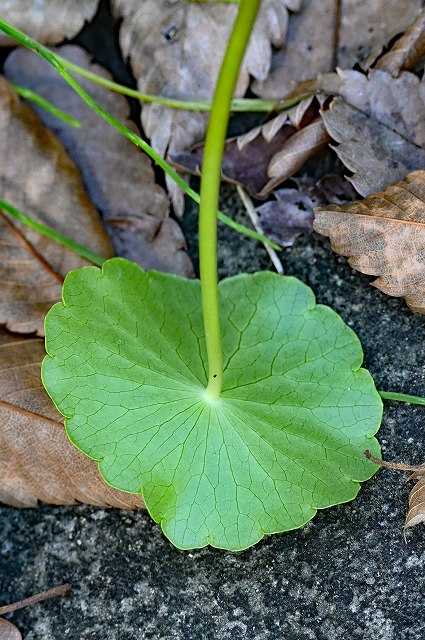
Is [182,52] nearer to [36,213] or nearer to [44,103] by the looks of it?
[44,103]

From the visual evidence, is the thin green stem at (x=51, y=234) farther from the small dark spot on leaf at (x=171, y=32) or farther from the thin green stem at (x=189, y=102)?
the small dark spot on leaf at (x=171, y=32)

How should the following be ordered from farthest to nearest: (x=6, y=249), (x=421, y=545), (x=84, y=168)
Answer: (x=84, y=168)
(x=6, y=249)
(x=421, y=545)

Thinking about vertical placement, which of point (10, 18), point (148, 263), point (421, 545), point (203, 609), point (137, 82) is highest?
point (10, 18)

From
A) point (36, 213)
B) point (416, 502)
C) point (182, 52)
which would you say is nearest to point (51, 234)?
point (36, 213)

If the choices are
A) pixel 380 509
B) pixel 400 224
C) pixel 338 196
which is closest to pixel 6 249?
pixel 338 196

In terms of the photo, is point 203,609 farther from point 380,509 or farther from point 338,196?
point 338,196

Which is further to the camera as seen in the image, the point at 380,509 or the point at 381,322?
the point at 381,322

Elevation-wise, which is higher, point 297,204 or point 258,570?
point 297,204
